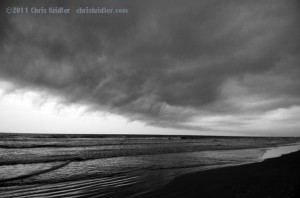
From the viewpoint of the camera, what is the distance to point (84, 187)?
33.3ft

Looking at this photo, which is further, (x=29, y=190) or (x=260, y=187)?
(x=29, y=190)

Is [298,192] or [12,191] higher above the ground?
[298,192]

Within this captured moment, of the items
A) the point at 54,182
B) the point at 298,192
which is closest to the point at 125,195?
the point at 54,182

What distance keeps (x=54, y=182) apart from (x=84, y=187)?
2373 millimetres

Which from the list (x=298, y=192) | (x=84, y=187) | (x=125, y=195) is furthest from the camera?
(x=84, y=187)

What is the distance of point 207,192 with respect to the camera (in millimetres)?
8594

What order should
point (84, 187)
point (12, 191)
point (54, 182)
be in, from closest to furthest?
1. point (12, 191)
2. point (84, 187)
3. point (54, 182)

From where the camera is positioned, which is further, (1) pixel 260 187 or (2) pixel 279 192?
(1) pixel 260 187

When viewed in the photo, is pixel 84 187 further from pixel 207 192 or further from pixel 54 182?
pixel 207 192

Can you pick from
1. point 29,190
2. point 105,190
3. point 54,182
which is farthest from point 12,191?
point 105,190

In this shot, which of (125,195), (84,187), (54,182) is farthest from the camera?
(54,182)

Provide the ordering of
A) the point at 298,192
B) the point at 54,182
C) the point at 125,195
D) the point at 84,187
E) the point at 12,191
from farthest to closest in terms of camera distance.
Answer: the point at 54,182 < the point at 84,187 < the point at 12,191 < the point at 125,195 < the point at 298,192

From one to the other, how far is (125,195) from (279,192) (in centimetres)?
580

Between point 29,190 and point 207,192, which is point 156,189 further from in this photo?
point 29,190
